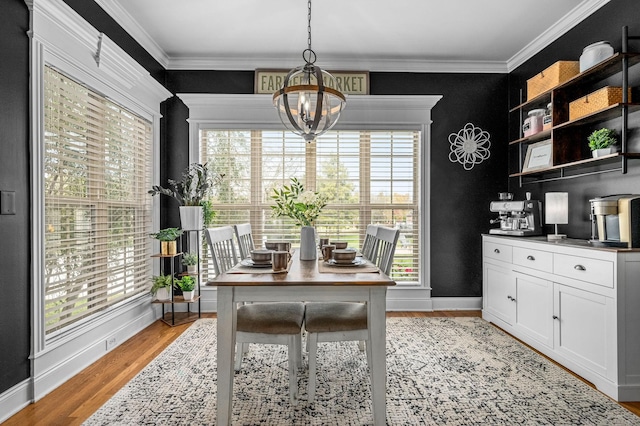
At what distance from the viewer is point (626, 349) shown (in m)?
2.37

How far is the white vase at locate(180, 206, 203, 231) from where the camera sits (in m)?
3.89

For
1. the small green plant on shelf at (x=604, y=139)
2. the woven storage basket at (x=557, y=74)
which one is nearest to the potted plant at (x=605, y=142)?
the small green plant on shelf at (x=604, y=139)

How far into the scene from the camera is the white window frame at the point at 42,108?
2.36 meters

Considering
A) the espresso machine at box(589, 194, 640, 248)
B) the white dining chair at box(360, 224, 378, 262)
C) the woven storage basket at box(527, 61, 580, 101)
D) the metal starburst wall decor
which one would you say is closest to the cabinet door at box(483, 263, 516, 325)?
the espresso machine at box(589, 194, 640, 248)

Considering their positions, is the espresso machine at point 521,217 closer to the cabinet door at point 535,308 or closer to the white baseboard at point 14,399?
the cabinet door at point 535,308

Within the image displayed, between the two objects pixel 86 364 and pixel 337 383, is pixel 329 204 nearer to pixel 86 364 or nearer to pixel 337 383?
pixel 337 383

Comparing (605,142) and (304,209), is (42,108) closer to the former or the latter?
(304,209)

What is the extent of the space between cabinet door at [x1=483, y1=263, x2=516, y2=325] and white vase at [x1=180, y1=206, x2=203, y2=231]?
2902 millimetres

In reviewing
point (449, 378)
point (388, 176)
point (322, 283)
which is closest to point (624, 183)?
point (449, 378)

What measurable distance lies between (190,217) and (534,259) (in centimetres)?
309

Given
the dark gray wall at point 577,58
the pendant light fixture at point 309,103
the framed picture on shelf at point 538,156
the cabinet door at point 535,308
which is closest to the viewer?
the pendant light fixture at point 309,103

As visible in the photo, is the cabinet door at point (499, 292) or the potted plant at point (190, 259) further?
the potted plant at point (190, 259)

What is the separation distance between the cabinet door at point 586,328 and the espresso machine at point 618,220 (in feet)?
1.23

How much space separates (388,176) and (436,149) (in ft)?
2.01
